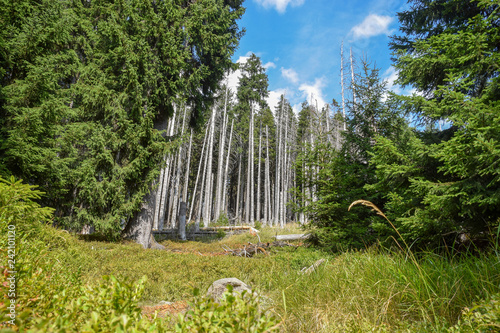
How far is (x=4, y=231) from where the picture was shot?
2.41m

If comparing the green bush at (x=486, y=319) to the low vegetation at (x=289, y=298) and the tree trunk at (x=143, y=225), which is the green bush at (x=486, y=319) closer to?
the low vegetation at (x=289, y=298)

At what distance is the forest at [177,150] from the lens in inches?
65.2

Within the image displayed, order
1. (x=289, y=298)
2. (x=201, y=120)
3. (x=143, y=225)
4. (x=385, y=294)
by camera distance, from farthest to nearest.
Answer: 1. (x=201, y=120)
2. (x=143, y=225)
3. (x=289, y=298)
4. (x=385, y=294)

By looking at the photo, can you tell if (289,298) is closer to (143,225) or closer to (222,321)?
(222,321)

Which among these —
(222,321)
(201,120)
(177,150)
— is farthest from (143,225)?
(222,321)

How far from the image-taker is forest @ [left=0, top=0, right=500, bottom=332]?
1.66m

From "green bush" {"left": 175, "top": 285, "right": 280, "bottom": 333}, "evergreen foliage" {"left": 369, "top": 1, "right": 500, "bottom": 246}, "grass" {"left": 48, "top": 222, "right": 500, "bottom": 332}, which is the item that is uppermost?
"evergreen foliage" {"left": 369, "top": 1, "right": 500, "bottom": 246}

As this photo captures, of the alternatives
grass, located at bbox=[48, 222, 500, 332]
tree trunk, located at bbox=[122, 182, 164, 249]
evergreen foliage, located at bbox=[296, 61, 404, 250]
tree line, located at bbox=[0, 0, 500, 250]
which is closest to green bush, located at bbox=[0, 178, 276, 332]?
grass, located at bbox=[48, 222, 500, 332]

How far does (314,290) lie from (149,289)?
295 centimetres

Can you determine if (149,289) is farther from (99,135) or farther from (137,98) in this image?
Result: (137,98)

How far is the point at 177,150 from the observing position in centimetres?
887

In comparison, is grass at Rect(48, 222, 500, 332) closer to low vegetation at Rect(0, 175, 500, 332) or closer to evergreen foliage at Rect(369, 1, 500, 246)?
low vegetation at Rect(0, 175, 500, 332)

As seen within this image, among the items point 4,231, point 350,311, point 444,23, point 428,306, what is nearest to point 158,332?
point 350,311

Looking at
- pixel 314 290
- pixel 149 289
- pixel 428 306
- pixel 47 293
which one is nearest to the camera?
pixel 47 293
